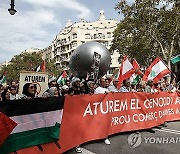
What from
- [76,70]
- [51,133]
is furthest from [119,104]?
[76,70]

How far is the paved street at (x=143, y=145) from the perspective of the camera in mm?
5363

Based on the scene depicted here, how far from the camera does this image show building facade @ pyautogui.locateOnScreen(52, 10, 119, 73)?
7631 cm

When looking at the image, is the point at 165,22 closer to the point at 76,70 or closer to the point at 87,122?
the point at 76,70

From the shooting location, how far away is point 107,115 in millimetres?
6246

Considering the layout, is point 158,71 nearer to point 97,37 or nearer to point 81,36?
point 97,37

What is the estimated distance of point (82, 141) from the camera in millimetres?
5594

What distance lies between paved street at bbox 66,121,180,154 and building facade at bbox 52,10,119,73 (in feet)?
220

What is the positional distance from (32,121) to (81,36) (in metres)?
74.8

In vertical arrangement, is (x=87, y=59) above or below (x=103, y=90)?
above

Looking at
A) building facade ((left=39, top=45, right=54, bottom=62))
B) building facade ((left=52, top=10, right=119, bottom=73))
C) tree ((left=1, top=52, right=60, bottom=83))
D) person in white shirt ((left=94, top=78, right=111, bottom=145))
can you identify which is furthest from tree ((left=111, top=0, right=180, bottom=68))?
building facade ((left=39, top=45, right=54, bottom=62))

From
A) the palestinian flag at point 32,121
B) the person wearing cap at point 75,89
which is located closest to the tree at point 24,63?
the person wearing cap at point 75,89

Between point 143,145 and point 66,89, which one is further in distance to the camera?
point 66,89

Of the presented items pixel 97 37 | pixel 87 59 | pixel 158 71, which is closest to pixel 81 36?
pixel 97 37

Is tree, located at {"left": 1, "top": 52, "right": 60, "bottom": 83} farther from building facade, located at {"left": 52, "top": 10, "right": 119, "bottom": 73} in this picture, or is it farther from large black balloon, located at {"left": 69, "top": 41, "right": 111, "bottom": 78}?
large black balloon, located at {"left": 69, "top": 41, "right": 111, "bottom": 78}
